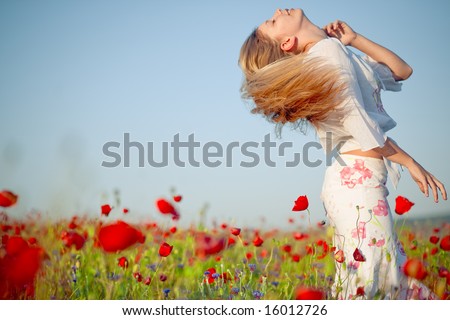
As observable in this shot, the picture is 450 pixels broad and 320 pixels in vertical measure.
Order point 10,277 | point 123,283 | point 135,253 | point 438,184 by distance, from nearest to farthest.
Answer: point 10,277 → point 438,184 → point 123,283 → point 135,253

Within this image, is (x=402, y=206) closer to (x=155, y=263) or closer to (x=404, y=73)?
(x=404, y=73)

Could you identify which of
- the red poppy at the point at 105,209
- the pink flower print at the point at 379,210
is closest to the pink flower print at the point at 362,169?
the pink flower print at the point at 379,210

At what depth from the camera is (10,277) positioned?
5.66 feet

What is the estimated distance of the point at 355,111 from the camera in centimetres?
199

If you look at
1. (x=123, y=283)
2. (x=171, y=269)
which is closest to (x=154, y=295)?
(x=123, y=283)

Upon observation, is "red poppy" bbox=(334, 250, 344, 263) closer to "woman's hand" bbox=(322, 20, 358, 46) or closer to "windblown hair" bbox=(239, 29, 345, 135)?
"windblown hair" bbox=(239, 29, 345, 135)

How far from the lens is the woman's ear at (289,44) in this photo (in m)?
2.22

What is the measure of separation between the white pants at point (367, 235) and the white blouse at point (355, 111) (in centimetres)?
A: 9

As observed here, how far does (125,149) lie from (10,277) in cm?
124

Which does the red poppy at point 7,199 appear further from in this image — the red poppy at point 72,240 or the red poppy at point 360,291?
the red poppy at point 360,291

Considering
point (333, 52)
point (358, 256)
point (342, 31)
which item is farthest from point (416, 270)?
point (342, 31)

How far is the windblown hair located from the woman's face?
4 centimetres

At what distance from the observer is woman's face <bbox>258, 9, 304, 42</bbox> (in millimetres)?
2236
